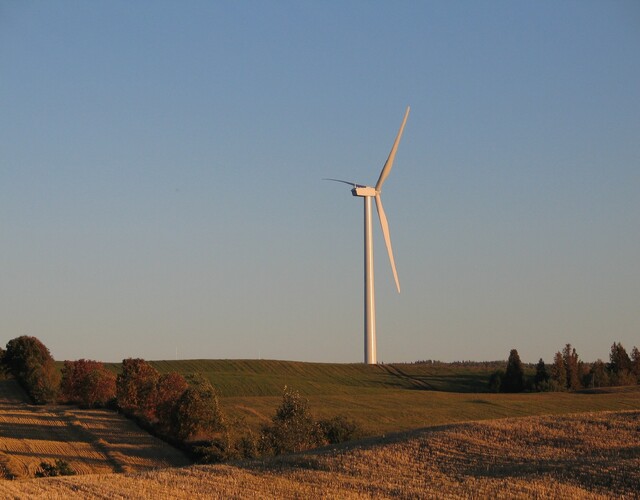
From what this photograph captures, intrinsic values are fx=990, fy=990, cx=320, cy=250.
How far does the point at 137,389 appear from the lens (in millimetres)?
85938

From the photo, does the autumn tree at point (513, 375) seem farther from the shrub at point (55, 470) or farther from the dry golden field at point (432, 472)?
the shrub at point (55, 470)

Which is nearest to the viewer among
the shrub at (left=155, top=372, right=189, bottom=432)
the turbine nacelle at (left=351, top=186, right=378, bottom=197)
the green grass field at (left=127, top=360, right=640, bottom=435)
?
the shrub at (left=155, top=372, right=189, bottom=432)

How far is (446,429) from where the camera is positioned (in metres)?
48.9

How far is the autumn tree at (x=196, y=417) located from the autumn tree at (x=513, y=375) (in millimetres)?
66713

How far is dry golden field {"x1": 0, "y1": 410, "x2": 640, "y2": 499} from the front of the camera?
1320 inches

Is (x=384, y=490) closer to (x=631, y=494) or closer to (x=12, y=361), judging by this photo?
(x=631, y=494)

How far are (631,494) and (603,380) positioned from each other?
104525mm

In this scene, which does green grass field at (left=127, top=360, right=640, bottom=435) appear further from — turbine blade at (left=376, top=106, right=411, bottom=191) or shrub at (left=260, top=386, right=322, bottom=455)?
turbine blade at (left=376, top=106, right=411, bottom=191)

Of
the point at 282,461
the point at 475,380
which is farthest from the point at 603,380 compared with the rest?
the point at 282,461

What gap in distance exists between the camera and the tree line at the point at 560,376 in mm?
130125

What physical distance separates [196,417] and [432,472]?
114ft

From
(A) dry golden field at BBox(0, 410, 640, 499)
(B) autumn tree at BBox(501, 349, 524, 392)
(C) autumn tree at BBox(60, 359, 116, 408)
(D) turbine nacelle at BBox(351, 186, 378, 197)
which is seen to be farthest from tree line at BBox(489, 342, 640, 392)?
(A) dry golden field at BBox(0, 410, 640, 499)

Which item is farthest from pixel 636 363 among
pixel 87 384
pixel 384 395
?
pixel 87 384

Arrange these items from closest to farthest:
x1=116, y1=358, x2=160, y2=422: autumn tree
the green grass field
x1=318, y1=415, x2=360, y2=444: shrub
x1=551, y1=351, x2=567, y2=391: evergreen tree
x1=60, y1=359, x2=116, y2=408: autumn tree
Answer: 1. x1=318, y1=415, x2=360, y2=444: shrub
2. x1=116, y1=358, x2=160, y2=422: autumn tree
3. the green grass field
4. x1=60, y1=359, x2=116, y2=408: autumn tree
5. x1=551, y1=351, x2=567, y2=391: evergreen tree
